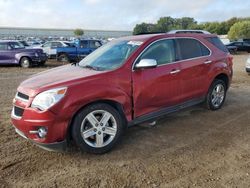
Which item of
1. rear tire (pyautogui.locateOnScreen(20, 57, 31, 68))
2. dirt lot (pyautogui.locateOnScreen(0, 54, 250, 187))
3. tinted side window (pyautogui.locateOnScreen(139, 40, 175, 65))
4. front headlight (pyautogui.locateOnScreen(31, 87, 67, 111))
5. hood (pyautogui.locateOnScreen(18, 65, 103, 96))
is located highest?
tinted side window (pyautogui.locateOnScreen(139, 40, 175, 65))

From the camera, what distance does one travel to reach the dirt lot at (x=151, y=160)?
3.71m

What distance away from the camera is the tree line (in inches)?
2328

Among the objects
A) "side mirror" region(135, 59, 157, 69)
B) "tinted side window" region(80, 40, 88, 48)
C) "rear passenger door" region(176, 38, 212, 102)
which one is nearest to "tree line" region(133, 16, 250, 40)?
"tinted side window" region(80, 40, 88, 48)

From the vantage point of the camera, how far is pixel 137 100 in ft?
15.8

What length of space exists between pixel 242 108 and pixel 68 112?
14.5ft

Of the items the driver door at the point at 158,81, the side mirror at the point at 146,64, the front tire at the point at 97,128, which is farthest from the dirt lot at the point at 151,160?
the side mirror at the point at 146,64

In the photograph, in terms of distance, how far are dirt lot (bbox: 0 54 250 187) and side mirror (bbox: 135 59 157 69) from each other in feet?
4.00

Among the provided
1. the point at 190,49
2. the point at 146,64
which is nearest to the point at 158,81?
the point at 146,64

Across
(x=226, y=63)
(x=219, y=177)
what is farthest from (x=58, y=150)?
(x=226, y=63)

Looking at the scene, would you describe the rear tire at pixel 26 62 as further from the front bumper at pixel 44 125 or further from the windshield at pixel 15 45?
the front bumper at pixel 44 125

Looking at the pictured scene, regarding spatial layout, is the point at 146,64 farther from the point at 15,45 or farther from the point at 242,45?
the point at 242,45

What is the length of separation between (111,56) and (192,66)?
163 cm

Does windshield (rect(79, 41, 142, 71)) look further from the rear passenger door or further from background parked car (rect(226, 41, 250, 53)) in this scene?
background parked car (rect(226, 41, 250, 53))

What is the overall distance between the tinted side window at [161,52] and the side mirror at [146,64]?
0.73 feet
